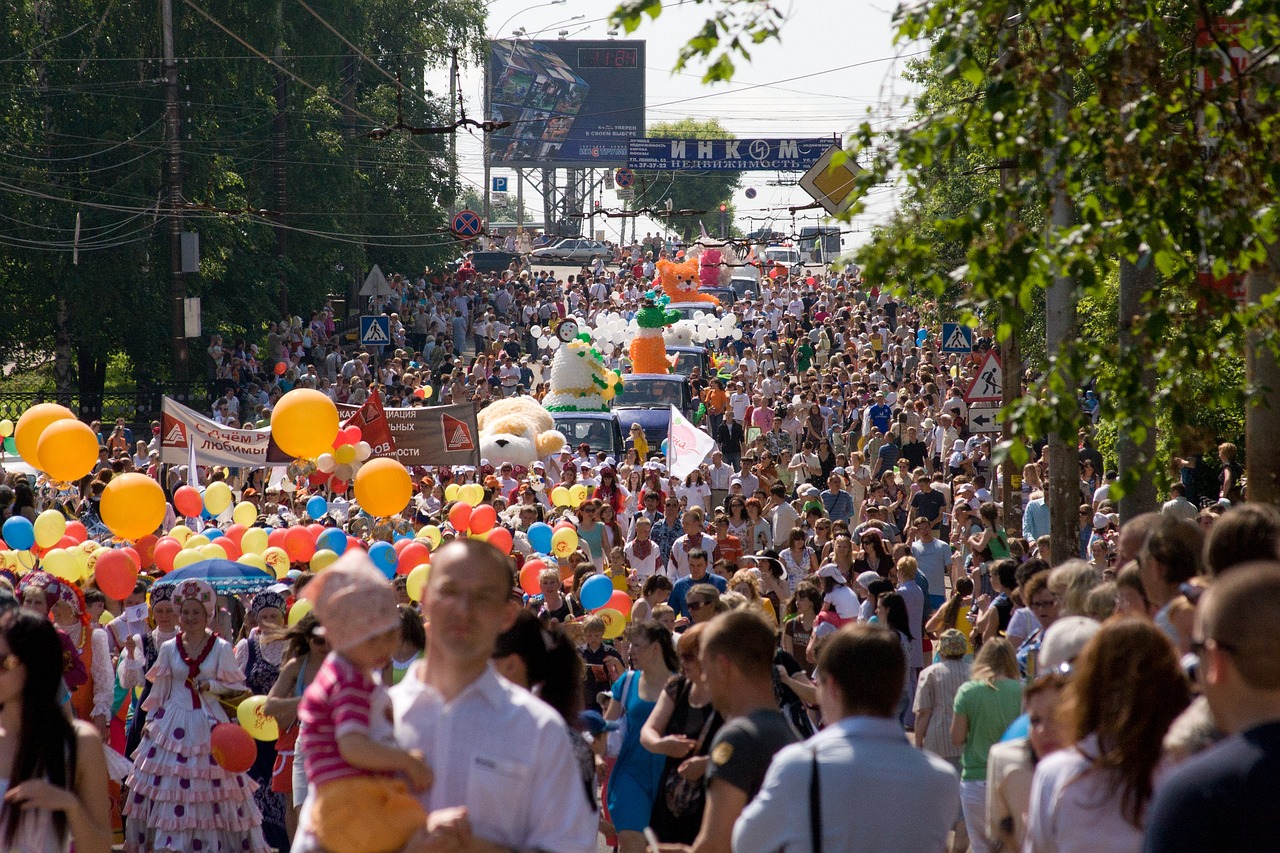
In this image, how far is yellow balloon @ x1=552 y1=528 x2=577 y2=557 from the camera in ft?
45.4

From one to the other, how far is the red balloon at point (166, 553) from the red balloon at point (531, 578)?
7.77ft

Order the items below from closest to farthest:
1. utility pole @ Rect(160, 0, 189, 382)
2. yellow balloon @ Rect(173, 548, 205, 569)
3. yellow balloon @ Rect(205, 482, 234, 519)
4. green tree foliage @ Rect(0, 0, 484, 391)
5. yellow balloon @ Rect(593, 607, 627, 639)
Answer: yellow balloon @ Rect(593, 607, 627, 639)
yellow balloon @ Rect(173, 548, 205, 569)
yellow balloon @ Rect(205, 482, 234, 519)
utility pole @ Rect(160, 0, 189, 382)
green tree foliage @ Rect(0, 0, 484, 391)

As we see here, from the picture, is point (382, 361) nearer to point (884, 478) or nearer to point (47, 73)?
point (47, 73)

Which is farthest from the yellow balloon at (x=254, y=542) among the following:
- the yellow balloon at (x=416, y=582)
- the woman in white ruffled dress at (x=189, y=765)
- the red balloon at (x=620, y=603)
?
the woman in white ruffled dress at (x=189, y=765)

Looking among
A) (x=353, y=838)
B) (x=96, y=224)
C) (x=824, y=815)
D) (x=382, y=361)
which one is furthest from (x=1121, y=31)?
(x=382, y=361)

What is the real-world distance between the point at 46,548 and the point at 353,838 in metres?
9.26

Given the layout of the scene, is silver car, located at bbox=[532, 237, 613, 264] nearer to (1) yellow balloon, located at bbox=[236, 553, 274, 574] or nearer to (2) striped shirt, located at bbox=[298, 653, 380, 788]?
(1) yellow balloon, located at bbox=[236, 553, 274, 574]

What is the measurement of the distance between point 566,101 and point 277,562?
76826mm

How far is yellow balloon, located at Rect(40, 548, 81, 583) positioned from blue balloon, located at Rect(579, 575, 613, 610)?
3.36 m

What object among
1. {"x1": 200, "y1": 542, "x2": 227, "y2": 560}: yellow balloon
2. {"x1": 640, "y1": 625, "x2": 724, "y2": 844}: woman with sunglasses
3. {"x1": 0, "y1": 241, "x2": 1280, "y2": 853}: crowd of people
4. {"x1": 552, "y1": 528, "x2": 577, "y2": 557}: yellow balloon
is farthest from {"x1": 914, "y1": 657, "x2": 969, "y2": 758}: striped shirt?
{"x1": 552, "y1": 528, "x2": 577, "y2": 557}: yellow balloon

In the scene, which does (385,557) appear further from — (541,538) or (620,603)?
(541,538)

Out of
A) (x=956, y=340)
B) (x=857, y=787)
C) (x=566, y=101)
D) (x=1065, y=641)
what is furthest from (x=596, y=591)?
(x=566, y=101)

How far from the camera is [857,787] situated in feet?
14.1

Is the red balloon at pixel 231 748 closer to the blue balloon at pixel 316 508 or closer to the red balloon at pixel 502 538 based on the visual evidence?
the red balloon at pixel 502 538
